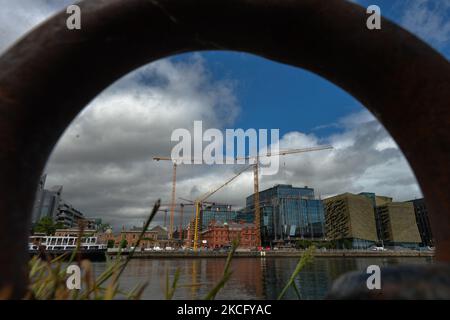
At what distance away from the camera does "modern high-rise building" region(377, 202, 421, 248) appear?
14650cm

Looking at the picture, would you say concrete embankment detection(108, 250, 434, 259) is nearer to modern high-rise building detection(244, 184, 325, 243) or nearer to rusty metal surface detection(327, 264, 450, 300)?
modern high-rise building detection(244, 184, 325, 243)

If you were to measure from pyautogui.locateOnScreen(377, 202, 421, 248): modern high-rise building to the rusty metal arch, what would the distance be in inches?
6558

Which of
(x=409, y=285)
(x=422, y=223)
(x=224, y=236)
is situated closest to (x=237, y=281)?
(x=409, y=285)

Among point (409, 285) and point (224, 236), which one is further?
point (224, 236)

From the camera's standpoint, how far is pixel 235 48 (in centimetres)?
254

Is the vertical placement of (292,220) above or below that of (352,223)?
above

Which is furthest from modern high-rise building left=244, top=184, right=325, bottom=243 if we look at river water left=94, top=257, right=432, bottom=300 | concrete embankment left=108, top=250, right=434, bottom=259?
river water left=94, top=257, right=432, bottom=300

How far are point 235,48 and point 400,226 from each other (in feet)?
563

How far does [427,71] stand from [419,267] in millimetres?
1444

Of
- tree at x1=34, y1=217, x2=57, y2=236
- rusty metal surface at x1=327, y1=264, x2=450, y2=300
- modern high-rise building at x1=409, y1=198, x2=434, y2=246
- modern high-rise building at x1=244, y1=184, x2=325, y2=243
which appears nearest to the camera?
rusty metal surface at x1=327, y1=264, x2=450, y2=300

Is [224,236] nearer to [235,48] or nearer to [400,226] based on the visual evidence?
[400,226]

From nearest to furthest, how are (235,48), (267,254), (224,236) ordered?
(235,48) → (267,254) → (224,236)

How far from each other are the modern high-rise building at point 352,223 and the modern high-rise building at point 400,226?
8.19 metres

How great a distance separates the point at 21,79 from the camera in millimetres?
1938
